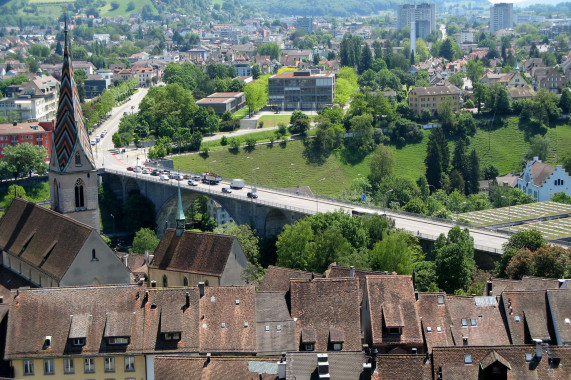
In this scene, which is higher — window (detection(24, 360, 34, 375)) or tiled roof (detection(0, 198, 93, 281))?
tiled roof (detection(0, 198, 93, 281))

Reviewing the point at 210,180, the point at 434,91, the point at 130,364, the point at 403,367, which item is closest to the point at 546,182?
the point at 434,91

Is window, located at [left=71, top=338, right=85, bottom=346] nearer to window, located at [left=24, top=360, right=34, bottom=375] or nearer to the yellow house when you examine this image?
window, located at [left=24, top=360, right=34, bottom=375]

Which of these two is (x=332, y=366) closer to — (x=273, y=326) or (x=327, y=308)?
(x=273, y=326)

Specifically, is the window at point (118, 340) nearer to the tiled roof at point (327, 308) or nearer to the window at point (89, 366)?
the window at point (89, 366)

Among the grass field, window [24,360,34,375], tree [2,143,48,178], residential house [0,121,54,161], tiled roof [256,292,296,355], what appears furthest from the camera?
residential house [0,121,54,161]

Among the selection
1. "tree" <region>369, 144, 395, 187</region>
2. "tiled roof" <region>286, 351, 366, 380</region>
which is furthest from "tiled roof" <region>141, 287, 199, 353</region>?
"tree" <region>369, 144, 395, 187</region>

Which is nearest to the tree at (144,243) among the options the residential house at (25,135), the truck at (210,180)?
the truck at (210,180)

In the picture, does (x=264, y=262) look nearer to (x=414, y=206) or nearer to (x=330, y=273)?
(x=414, y=206)
